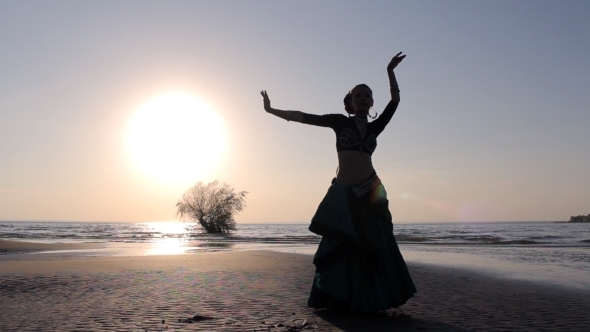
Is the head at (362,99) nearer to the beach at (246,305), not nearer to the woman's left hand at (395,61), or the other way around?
the woman's left hand at (395,61)

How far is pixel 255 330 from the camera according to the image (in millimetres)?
4172

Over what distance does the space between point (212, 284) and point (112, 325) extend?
3.11 meters

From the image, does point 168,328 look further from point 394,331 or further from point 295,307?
point 394,331

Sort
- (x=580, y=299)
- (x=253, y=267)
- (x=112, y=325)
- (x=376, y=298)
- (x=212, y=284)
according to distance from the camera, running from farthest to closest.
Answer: (x=253, y=267) < (x=212, y=284) < (x=580, y=299) < (x=376, y=298) < (x=112, y=325)

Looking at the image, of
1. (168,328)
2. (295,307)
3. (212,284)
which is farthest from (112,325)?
(212,284)

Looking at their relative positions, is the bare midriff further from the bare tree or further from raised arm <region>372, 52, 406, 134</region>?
the bare tree

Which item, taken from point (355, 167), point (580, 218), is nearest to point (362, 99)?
point (355, 167)

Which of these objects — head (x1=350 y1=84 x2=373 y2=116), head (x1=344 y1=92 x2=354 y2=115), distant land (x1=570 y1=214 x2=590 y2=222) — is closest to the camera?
head (x1=350 y1=84 x2=373 y2=116)

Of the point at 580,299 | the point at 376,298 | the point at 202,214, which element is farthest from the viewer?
the point at 202,214

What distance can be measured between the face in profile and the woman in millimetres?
11

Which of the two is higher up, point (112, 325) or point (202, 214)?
point (202, 214)

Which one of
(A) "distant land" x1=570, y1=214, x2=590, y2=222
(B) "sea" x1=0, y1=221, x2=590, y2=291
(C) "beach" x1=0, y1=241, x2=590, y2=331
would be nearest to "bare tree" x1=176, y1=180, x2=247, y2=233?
(B) "sea" x1=0, y1=221, x2=590, y2=291

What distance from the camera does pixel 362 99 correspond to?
5.29m

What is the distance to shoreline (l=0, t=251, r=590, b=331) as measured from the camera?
4.45 metres
